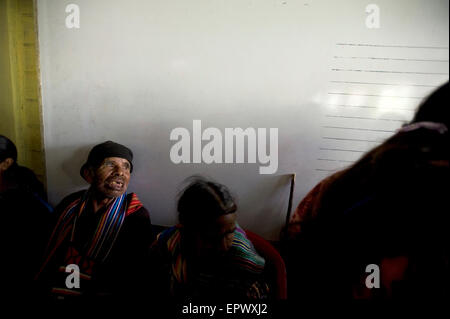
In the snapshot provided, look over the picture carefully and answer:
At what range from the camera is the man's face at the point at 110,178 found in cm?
117

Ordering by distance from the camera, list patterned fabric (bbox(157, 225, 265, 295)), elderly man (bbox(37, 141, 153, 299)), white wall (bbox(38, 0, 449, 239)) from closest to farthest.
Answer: patterned fabric (bbox(157, 225, 265, 295)) → elderly man (bbox(37, 141, 153, 299)) → white wall (bbox(38, 0, 449, 239))

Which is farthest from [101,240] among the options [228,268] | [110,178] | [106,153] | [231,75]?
[231,75]

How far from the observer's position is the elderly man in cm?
108

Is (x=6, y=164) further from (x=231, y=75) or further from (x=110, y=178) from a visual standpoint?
Result: (x=231, y=75)

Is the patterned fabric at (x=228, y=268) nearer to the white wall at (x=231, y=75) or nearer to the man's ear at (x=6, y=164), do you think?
the white wall at (x=231, y=75)

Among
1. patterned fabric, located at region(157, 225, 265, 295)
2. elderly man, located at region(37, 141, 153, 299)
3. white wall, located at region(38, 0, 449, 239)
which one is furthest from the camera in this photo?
white wall, located at region(38, 0, 449, 239)

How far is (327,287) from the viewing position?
800 mm

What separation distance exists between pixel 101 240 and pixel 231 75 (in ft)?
3.38

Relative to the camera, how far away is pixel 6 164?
1.26 metres

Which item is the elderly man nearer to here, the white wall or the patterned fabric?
the patterned fabric

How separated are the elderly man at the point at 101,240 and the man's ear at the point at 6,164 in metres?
0.37

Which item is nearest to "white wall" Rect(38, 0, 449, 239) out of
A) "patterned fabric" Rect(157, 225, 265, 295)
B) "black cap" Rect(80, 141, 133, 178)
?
"black cap" Rect(80, 141, 133, 178)
